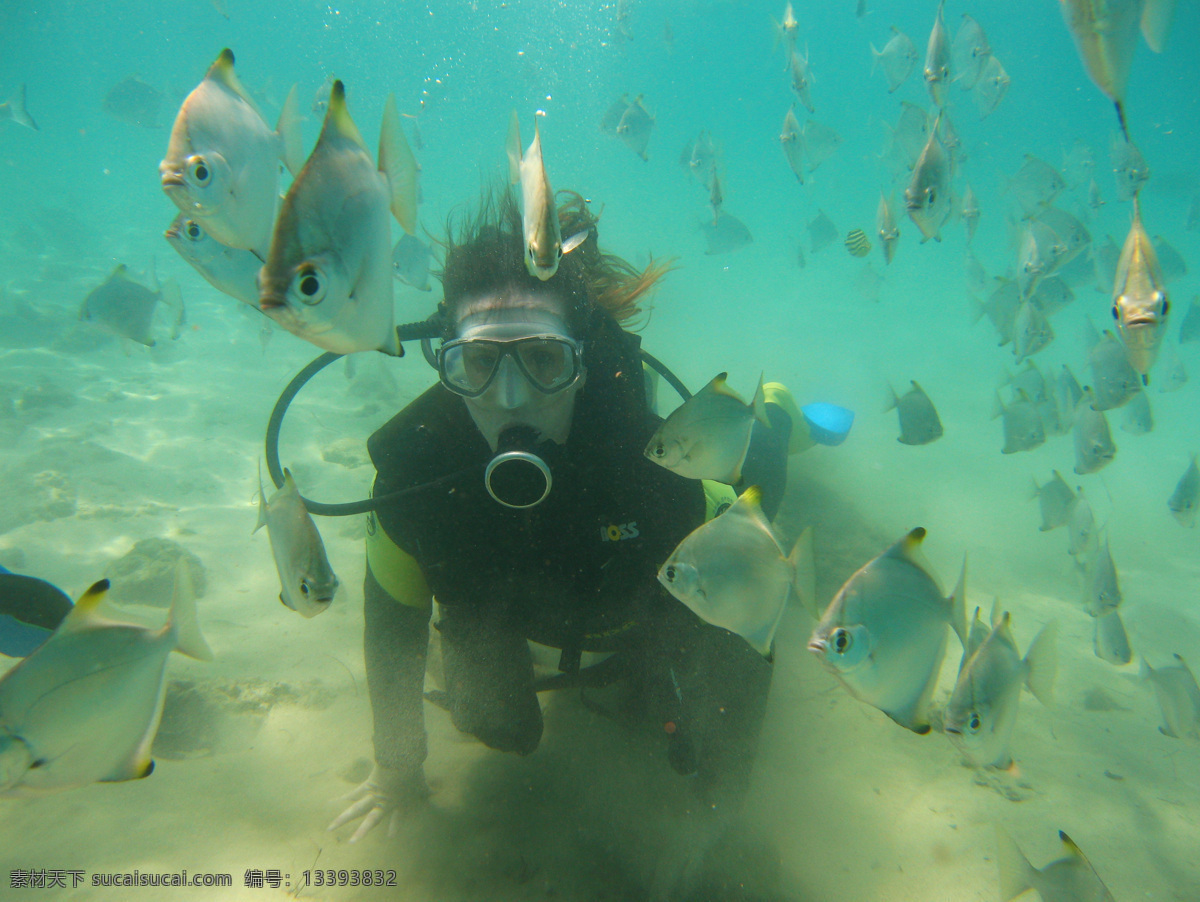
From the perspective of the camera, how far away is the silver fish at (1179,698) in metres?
2.92

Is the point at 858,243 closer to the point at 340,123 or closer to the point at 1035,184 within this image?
the point at 1035,184

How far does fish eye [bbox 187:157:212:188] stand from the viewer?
94 centimetres

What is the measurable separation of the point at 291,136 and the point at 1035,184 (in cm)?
700

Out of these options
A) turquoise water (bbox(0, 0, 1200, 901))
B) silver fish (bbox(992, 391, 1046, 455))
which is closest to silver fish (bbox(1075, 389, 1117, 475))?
silver fish (bbox(992, 391, 1046, 455))

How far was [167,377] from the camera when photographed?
1152 cm

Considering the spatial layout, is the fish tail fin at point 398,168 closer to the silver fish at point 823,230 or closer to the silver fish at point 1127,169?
the silver fish at point 1127,169

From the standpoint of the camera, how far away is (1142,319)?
154cm

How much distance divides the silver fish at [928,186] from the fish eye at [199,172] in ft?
10.5

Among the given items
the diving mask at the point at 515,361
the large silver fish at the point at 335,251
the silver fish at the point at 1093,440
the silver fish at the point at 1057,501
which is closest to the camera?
the large silver fish at the point at 335,251

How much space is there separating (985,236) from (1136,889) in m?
52.2

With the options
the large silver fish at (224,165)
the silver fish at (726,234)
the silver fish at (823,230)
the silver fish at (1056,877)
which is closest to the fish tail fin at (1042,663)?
the silver fish at (1056,877)

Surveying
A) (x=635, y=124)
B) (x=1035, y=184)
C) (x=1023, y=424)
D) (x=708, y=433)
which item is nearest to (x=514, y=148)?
(x=708, y=433)

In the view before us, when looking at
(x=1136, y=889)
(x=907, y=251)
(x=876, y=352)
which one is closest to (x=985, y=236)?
(x=876, y=352)

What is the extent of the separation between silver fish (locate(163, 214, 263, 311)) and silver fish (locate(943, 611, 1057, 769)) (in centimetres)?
216
